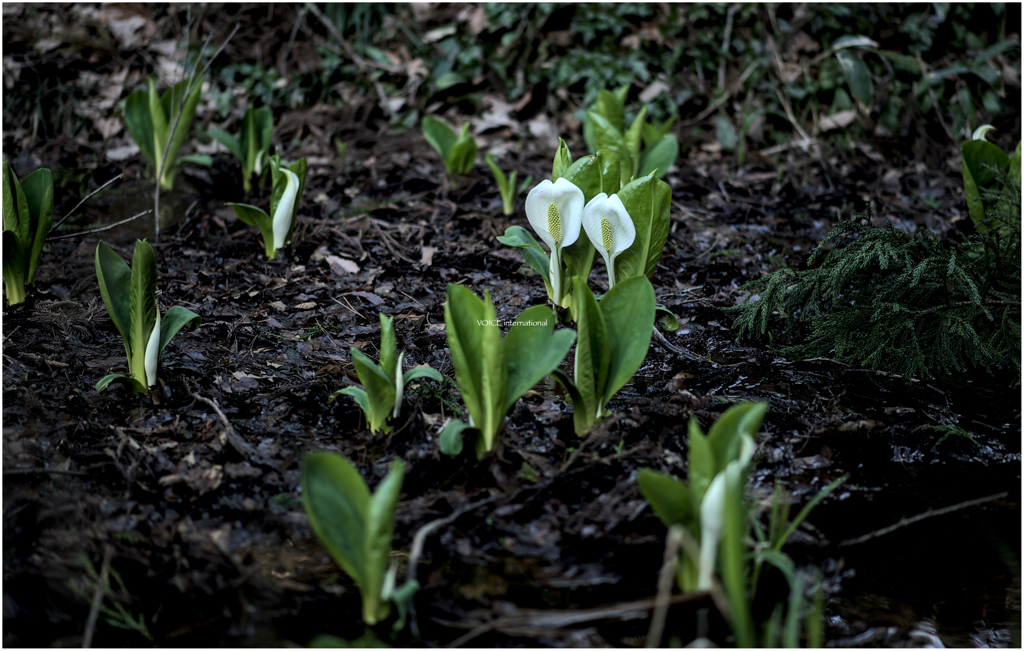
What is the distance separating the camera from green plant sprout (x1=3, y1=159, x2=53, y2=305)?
1.86 meters

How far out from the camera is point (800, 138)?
383 centimetres

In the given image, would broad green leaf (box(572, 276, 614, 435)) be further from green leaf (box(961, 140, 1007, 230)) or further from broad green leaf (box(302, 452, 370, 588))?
green leaf (box(961, 140, 1007, 230))

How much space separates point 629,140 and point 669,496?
68.8 inches

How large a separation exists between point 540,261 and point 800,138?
8.48 ft

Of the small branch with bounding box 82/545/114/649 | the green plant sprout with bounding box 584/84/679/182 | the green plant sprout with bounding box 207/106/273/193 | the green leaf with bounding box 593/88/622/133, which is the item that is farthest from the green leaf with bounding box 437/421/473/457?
the green plant sprout with bounding box 207/106/273/193

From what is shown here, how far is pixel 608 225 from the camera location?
1670 mm

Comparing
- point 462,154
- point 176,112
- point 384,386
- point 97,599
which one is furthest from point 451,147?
point 97,599

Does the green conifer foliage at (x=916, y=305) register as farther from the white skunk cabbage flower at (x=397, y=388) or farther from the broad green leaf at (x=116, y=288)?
the broad green leaf at (x=116, y=288)

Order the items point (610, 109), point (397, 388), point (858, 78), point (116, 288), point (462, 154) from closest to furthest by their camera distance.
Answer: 1. point (397, 388)
2. point (116, 288)
3. point (610, 109)
4. point (462, 154)
5. point (858, 78)

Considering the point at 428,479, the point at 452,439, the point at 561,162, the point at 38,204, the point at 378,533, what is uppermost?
the point at 561,162

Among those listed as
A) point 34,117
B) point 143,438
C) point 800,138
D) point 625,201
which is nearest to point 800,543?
point 625,201

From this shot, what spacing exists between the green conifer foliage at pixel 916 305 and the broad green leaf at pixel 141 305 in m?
1.47

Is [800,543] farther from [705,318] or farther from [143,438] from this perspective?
[143,438]

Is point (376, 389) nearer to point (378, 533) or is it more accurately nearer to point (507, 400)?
point (507, 400)
